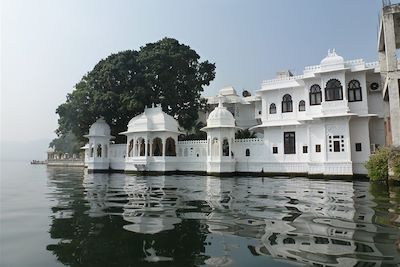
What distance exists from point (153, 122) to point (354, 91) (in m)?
18.1

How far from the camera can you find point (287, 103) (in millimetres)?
26781

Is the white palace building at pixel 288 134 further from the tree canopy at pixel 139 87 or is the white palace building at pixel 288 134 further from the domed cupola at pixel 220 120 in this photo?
the tree canopy at pixel 139 87

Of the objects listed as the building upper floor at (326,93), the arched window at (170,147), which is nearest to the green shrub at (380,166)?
the building upper floor at (326,93)

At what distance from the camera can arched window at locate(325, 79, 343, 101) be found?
2289 cm

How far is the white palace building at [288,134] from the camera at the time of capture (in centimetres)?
2259

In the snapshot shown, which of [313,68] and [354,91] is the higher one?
[313,68]

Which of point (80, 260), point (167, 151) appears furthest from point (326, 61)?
point (80, 260)

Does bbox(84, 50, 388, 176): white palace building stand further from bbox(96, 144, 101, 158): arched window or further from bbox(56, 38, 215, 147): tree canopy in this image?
bbox(56, 38, 215, 147): tree canopy

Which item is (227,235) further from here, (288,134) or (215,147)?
(215,147)

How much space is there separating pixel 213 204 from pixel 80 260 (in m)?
5.73

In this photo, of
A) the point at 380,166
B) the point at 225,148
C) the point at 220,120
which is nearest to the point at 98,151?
the point at 225,148

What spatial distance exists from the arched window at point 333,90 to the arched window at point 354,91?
109cm

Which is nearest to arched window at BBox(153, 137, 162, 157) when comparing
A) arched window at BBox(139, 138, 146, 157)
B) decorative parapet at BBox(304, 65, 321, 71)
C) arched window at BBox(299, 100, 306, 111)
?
arched window at BBox(139, 138, 146, 157)

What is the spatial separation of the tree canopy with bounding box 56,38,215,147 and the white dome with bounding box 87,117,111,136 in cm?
58
